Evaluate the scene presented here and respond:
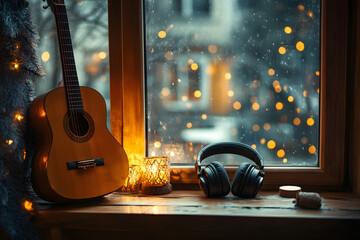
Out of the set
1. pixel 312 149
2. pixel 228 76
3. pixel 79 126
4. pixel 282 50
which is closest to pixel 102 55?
pixel 79 126

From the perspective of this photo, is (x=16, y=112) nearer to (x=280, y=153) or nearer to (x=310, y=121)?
(x=280, y=153)

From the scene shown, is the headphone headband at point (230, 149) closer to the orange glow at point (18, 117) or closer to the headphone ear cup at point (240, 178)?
the headphone ear cup at point (240, 178)

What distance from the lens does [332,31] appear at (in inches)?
53.8

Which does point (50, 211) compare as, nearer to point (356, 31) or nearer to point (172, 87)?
point (172, 87)

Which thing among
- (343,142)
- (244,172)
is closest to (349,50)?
(343,142)

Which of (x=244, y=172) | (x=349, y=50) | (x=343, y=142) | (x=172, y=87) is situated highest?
(x=349, y=50)

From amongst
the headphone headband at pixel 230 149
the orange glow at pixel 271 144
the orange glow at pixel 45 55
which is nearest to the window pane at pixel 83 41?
the orange glow at pixel 45 55

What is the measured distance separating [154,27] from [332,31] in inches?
33.1

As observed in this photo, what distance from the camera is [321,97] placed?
140cm

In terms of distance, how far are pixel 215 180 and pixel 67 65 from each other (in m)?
0.79

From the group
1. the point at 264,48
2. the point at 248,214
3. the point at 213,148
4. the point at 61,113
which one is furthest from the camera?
the point at 264,48

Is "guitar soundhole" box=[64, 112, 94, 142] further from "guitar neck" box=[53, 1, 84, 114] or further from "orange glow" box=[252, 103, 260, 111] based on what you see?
"orange glow" box=[252, 103, 260, 111]

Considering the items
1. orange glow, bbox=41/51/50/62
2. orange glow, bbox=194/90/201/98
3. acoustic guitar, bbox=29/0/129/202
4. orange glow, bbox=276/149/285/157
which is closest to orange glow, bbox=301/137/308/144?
orange glow, bbox=276/149/285/157

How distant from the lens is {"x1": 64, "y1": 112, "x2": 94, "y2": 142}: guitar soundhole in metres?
1.22
